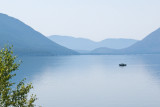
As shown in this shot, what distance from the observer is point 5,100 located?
25.5m

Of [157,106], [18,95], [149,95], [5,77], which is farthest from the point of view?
[149,95]

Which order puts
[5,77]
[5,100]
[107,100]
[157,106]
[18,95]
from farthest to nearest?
1. [107,100]
2. [157,106]
3. [18,95]
4. [5,100]
5. [5,77]

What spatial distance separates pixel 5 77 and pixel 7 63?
7.22 ft

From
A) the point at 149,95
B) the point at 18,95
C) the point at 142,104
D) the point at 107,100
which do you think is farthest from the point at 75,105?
the point at 18,95

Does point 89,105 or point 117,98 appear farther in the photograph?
point 117,98

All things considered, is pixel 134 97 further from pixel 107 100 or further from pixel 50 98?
pixel 50 98

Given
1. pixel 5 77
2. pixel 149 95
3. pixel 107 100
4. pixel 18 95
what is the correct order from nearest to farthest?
pixel 5 77, pixel 18 95, pixel 107 100, pixel 149 95

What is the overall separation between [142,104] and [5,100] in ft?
151

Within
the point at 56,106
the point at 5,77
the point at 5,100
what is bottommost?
the point at 56,106

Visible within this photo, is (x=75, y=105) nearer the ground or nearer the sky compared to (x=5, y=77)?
nearer the ground

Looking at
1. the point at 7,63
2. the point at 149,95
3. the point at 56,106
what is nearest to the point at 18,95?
the point at 7,63

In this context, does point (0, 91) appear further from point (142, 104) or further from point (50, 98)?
point (50, 98)

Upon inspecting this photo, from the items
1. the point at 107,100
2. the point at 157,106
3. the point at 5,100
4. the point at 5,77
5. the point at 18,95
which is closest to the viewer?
the point at 5,77

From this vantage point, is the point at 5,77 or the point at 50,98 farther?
the point at 50,98
